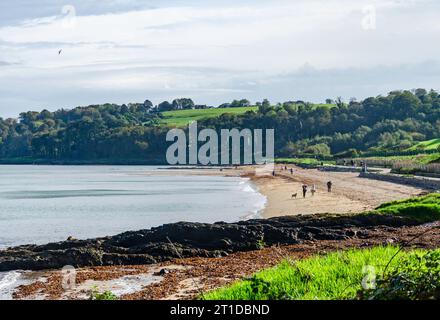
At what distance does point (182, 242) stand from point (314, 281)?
12670mm

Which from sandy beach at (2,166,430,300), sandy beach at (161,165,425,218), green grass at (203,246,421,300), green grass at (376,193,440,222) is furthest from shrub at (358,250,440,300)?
sandy beach at (161,165,425,218)

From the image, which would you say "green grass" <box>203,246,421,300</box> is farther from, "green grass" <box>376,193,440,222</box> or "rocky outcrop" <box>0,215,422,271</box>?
"green grass" <box>376,193,440,222</box>

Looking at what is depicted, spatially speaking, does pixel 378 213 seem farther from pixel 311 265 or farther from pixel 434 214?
pixel 311 265

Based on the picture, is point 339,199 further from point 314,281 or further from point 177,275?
point 314,281

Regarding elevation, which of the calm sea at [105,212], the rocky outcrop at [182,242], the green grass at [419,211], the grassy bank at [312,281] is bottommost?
the calm sea at [105,212]

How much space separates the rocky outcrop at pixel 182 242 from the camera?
71.4 ft

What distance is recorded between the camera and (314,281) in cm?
1161

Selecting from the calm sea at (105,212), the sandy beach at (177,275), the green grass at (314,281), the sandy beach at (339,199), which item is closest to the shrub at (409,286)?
the green grass at (314,281)

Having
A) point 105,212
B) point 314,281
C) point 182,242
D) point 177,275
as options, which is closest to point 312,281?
point 314,281

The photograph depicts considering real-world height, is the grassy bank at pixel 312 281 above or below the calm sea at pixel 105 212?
above

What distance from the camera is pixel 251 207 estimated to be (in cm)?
4853

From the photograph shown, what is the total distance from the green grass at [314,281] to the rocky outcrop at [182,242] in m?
8.84

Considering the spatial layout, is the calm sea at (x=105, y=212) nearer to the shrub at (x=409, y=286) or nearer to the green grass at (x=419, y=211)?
the green grass at (x=419, y=211)
